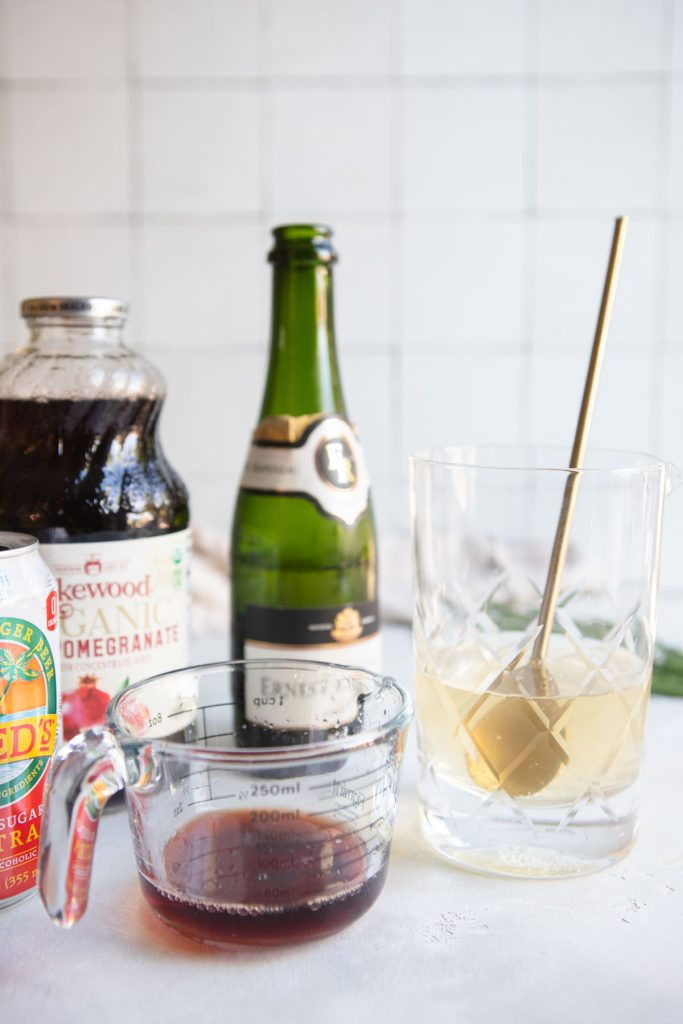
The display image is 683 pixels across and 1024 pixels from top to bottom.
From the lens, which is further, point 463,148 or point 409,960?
point 463,148

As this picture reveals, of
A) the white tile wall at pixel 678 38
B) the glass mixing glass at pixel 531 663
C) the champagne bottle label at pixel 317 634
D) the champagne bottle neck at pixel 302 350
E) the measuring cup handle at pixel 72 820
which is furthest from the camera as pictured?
the white tile wall at pixel 678 38

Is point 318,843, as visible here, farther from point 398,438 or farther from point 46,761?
point 398,438

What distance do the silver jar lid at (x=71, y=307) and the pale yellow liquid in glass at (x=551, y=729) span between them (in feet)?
0.90

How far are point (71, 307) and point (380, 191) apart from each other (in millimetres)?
1345

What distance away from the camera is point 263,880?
0.42m

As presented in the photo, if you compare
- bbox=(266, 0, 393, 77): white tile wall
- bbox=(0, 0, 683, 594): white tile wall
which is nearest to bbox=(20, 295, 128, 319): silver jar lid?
bbox=(0, 0, 683, 594): white tile wall

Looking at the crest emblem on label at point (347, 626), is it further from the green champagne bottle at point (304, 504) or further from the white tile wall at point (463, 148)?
the white tile wall at point (463, 148)

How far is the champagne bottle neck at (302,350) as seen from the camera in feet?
2.47

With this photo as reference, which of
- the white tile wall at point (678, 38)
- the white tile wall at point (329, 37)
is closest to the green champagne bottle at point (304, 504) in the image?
the white tile wall at point (329, 37)

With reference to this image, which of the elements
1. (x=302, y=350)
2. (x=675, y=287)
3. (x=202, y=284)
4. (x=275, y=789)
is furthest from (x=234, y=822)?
(x=675, y=287)

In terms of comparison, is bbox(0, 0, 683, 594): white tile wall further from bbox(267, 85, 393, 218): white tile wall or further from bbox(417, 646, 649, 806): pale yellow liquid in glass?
bbox(417, 646, 649, 806): pale yellow liquid in glass

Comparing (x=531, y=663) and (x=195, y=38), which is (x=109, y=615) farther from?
(x=195, y=38)

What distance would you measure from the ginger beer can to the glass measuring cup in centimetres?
4

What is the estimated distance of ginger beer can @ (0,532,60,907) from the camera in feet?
1.47
